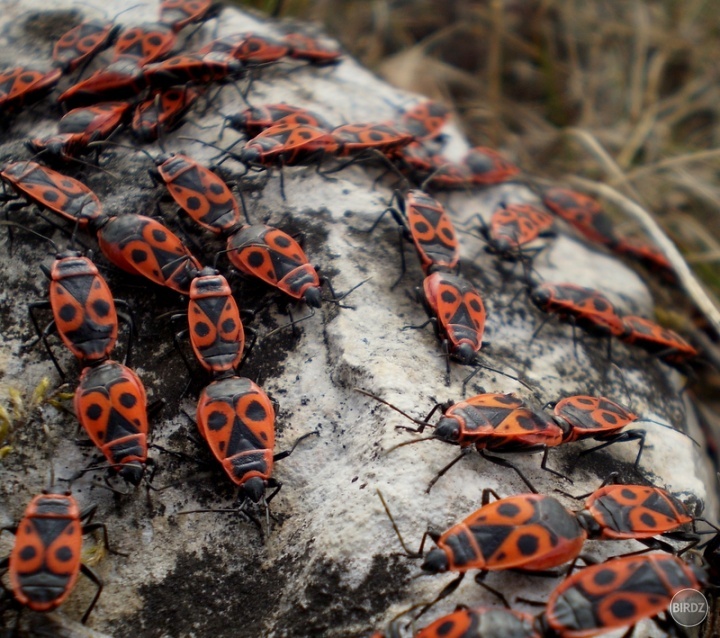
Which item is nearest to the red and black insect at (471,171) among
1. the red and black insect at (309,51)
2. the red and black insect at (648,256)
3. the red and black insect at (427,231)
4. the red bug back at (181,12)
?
the red and black insect at (427,231)

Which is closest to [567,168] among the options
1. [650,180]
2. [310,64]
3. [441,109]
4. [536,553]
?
[650,180]

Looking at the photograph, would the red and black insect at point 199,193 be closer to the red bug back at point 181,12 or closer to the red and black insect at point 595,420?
the red bug back at point 181,12

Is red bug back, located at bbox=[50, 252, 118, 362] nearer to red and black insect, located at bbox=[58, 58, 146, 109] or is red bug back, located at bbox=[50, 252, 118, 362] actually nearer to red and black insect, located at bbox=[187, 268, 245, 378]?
red and black insect, located at bbox=[187, 268, 245, 378]

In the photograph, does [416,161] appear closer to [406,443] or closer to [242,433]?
[406,443]

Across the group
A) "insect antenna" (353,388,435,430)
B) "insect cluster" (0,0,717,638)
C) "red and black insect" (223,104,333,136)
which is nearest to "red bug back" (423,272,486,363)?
"insect cluster" (0,0,717,638)

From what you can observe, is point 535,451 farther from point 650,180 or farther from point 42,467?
point 650,180

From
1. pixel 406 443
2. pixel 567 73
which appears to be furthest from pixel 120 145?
pixel 567 73
